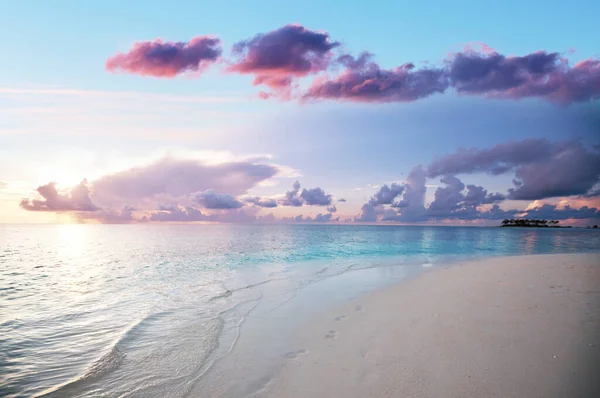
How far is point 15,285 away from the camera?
18.0 metres

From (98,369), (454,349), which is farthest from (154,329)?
(454,349)

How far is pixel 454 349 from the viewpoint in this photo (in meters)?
7.05

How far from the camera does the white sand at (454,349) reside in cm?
557

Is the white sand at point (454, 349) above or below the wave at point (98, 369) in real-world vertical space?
above

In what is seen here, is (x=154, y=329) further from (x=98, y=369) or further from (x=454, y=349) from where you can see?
Answer: (x=454, y=349)

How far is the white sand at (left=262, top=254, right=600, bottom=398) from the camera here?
5.57 m

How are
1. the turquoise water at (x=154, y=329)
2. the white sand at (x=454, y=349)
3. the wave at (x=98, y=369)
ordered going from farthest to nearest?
1. the turquoise water at (x=154, y=329)
2. the wave at (x=98, y=369)
3. the white sand at (x=454, y=349)

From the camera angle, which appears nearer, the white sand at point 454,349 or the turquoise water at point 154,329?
the white sand at point 454,349

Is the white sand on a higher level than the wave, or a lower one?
higher

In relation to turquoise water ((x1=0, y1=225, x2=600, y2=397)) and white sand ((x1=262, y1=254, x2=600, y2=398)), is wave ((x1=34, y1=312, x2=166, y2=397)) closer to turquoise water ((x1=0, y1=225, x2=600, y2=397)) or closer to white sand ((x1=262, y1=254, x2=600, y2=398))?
turquoise water ((x1=0, y1=225, x2=600, y2=397))

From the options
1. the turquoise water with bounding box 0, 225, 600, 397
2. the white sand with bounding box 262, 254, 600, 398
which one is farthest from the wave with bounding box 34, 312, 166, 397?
the white sand with bounding box 262, 254, 600, 398

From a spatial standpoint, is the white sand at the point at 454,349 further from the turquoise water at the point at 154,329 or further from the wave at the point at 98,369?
the wave at the point at 98,369

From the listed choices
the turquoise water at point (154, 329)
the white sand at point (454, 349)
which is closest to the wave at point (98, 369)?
the turquoise water at point (154, 329)

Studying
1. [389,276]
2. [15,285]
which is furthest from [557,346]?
[15,285]
